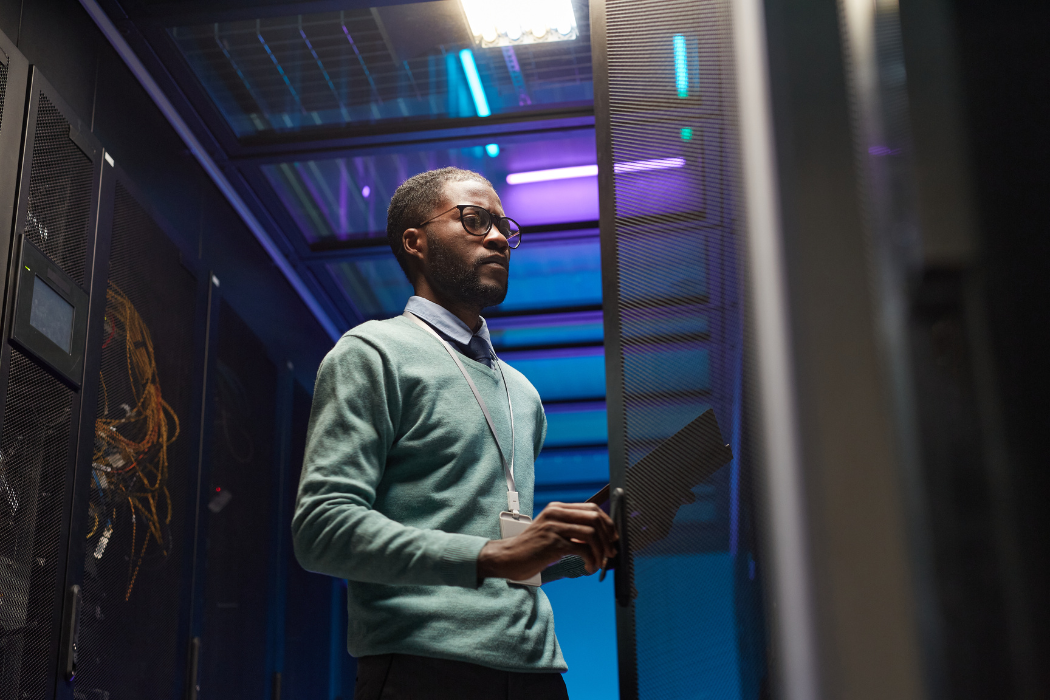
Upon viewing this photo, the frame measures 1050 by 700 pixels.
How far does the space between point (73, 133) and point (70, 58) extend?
0.35 metres

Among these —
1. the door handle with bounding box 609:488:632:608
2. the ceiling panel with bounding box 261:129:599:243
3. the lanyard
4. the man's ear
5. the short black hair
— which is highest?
the ceiling panel with bounding box 261:129:599:243

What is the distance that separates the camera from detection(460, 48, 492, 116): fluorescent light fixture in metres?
3.66

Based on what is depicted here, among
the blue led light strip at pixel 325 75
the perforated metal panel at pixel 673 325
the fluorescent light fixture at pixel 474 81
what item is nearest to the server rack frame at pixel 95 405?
the blue led light strip at pixel 325 75

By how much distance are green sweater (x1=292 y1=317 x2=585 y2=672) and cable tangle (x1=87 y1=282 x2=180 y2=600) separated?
1.62 m

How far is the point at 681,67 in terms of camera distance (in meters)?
1.17

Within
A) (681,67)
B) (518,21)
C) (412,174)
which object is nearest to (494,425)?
(681,67)

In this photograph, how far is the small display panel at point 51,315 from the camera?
242cm

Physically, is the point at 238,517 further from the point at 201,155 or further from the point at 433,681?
the point at 433,681

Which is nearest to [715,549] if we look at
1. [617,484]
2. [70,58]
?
[617,484]

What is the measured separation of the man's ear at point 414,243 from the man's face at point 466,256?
0.06ft

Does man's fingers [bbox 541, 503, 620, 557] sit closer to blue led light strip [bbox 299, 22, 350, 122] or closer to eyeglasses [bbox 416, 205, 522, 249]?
eyeglasses [bbox 416, 205, 522, 249]

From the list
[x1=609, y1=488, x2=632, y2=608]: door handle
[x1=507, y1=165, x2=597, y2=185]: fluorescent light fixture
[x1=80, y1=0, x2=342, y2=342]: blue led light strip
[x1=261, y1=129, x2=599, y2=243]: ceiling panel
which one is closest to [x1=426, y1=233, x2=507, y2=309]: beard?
[x1=609, y1=488, x2=632, y2=608]: door handle

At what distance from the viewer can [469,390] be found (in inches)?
63.6

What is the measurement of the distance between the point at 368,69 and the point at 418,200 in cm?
182
